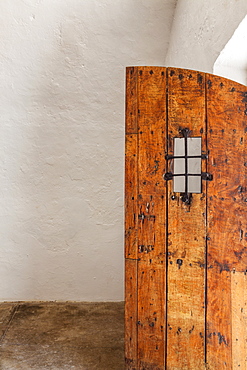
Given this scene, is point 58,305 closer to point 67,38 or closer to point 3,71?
point 3,71

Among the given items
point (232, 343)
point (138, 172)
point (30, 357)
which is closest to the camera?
point (232, 343)

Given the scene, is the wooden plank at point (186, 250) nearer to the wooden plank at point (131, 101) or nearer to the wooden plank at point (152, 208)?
the wooden plank at point (152, 208)

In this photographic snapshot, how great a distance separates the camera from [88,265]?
124 inches

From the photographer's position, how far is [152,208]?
1872 millimetres

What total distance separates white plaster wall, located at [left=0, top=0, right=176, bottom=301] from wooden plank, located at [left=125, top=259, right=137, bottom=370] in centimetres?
122

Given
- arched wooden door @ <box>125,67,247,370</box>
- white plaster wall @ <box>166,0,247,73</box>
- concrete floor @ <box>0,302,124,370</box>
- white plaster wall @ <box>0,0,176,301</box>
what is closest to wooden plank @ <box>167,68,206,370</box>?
arched wooden door @ <box>125,67,247,370</box>

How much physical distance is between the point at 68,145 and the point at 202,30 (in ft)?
4.60

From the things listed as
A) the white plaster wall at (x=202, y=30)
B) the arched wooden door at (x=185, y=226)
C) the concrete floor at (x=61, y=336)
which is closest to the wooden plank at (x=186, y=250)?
the arched wooden door at (x=185, y=226)

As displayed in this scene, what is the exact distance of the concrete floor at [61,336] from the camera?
7.22 feet

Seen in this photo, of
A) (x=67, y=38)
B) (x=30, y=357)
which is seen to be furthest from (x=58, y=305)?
(x=67, y=38)

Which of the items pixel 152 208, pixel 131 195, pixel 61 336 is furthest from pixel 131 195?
pixel 61 336

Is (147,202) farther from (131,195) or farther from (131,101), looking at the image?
(131,101)

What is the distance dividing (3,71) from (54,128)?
61 centimetres

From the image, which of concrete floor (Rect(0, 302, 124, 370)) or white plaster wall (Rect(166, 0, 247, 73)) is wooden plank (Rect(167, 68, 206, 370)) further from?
concrete floor (Rect(0, 302, 124, 370))
